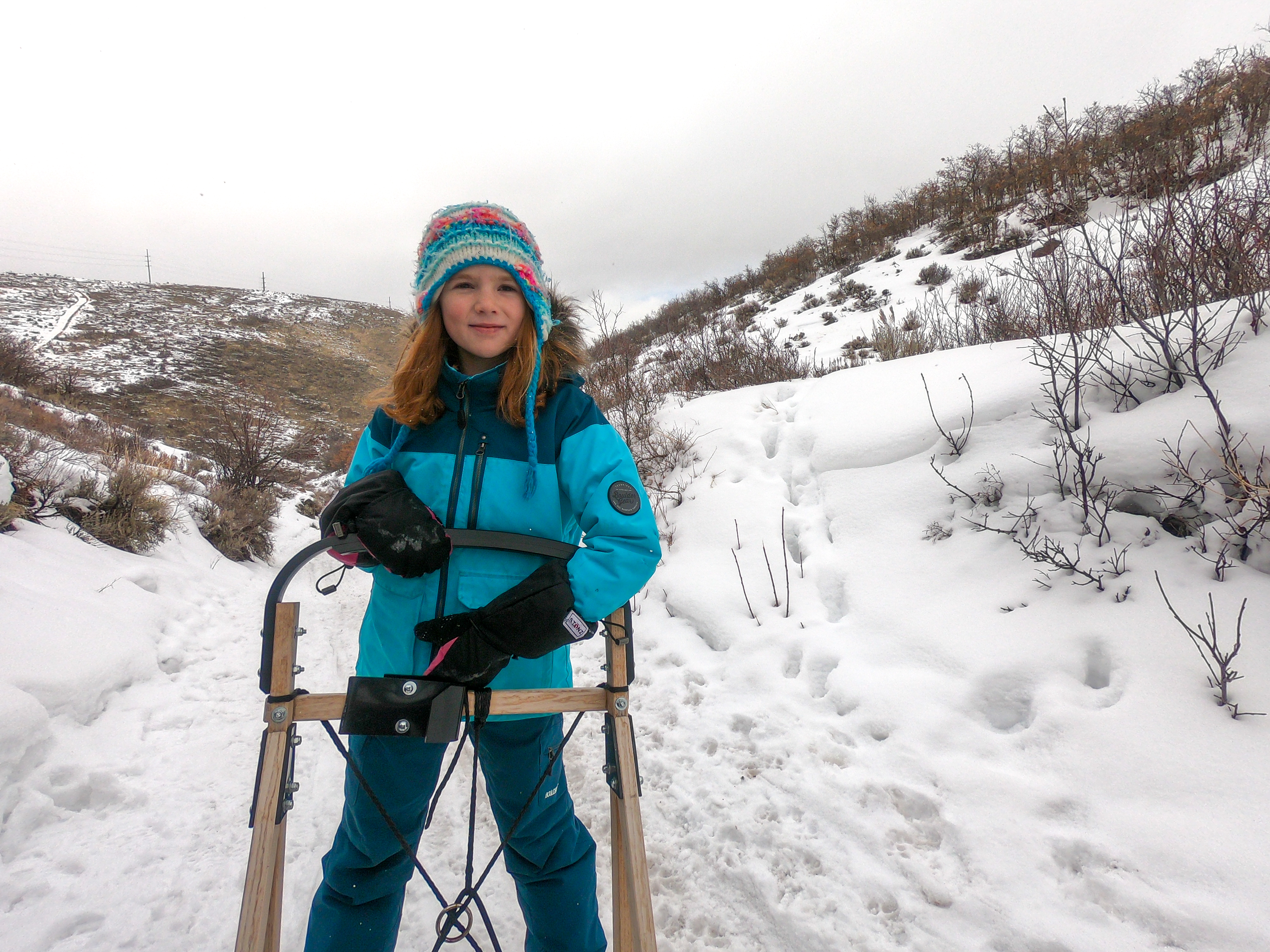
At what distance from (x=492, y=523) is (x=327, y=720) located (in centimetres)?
64

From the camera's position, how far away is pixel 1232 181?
3.13 meters

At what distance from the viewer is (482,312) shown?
59.6 inches

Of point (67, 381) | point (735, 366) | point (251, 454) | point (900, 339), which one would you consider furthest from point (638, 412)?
point (67, 381)

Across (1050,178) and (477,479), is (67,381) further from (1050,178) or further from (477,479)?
(1050,178)

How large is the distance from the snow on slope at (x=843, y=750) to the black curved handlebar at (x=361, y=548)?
1.23m

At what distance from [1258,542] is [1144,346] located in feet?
4.64

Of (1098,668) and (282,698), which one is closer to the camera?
(282,698)

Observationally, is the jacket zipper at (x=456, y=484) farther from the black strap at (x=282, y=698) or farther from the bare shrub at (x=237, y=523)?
the bare shrub at (x=237, y=523)

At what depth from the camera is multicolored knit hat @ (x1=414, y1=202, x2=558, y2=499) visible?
5.02 feet

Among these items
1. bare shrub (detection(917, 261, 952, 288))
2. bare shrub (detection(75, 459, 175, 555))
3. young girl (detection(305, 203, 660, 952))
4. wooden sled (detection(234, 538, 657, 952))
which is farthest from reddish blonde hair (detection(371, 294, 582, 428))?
bare shrub (detection(917, 261, 952, 288))

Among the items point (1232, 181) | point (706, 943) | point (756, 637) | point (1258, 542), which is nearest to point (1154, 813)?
point (1258, 542)

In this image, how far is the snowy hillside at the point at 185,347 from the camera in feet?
57.1

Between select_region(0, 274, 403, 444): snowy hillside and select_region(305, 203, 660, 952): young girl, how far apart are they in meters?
16.1

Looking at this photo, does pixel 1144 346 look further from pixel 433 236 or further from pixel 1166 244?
pixel 433 236
